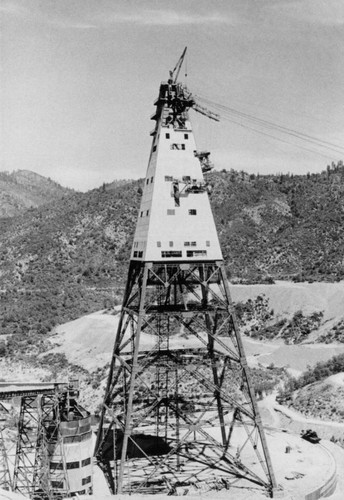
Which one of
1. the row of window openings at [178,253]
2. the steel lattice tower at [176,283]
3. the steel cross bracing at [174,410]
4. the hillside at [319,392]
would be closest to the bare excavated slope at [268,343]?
the hillside at [319,392]

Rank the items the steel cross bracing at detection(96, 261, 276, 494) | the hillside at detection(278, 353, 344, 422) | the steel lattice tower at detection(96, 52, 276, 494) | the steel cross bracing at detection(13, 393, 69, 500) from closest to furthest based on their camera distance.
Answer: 1. the steel cross bracing at detection(13, 393, 69, 500)
2. the steel cross bracing at detection(96, 261, 276, 494)
3. the steel lattice tower at detection(96, 52, 276, 494)
4. the hillside at detection(278, 353, 344, 422)

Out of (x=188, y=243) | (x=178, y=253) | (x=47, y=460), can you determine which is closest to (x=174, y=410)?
(x=47, y=460)

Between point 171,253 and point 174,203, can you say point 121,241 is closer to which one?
point 174,203

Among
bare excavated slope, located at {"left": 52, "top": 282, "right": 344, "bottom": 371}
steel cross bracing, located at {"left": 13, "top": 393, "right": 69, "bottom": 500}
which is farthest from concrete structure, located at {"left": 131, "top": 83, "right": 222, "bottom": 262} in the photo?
bare excavated slope, located at {"left": 52, "top": 282, "right": 344, "bottom": 371}

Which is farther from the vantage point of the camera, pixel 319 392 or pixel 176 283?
pixel 319 392

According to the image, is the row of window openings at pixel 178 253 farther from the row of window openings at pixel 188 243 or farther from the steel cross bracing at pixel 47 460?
the steel cross bracing at pixel 47 460

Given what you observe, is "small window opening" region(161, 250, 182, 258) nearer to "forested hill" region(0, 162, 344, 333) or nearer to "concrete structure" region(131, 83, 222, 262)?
"concrete structure" region(131, 83, 222, 262)

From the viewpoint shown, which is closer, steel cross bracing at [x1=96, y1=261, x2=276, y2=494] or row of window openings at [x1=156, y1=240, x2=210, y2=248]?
steel cross bracing at [x1=96, y1=261, x2=276, y2=494]

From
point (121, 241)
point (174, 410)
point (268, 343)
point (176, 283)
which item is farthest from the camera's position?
point (121, 241)

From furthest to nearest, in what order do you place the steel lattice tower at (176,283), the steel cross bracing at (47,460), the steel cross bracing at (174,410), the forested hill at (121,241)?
the forested hill at (121,241) → the steel lattice tower at (176,283) → the steel cross bracing at (174,410) → the steel cross bracing at (47,460)

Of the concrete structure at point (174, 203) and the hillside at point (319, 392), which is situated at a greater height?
the concrete structure at point (174, 203)
